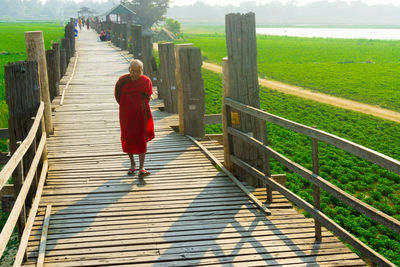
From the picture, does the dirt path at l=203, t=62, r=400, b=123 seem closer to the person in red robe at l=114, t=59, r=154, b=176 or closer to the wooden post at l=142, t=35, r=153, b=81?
the wooden post at l=142, t=35, r=153, b=81

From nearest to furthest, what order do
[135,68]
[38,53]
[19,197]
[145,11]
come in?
[19,197] → [135,68] → [38,53] → [145,11]

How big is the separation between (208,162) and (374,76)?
72.7ft

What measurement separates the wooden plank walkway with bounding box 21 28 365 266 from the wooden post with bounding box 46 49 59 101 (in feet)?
14.4

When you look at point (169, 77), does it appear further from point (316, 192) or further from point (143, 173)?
point (316, 192)

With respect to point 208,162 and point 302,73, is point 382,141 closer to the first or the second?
point 208,162

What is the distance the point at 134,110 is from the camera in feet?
20.6

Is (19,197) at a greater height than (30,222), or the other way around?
(19,197)

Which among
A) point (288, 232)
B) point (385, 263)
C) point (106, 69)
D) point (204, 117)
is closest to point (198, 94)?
point (204, 117)

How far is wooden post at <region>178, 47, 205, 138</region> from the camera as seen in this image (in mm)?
8281

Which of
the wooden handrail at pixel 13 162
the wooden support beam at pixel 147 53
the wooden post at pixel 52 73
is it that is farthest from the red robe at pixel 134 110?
the wooden support beam at pixel 147 53

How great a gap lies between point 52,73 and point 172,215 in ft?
25.8

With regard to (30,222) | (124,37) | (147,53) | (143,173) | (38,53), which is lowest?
(143,173)

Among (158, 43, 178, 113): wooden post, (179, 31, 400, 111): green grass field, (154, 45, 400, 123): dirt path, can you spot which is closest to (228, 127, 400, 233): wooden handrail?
(158, 43, 178, 113): wooden post

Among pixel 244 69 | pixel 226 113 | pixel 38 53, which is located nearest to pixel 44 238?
pixel 226 113
